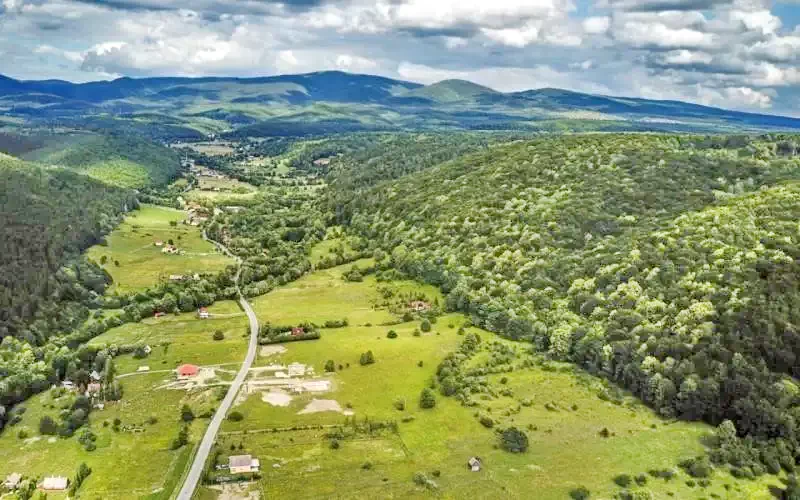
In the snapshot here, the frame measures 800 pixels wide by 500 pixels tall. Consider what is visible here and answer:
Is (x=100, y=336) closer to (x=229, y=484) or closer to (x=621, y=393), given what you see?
(x=229, y=484)

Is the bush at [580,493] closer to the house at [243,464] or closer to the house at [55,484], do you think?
the house at [243,464]

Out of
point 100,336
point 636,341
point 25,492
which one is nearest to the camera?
point 25,492

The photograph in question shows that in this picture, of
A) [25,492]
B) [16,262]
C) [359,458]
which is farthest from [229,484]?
[16,262]

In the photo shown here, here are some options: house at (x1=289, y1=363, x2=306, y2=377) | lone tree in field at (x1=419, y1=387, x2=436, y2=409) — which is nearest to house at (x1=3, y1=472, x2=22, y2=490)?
house at (x1=289, y1=363, x2=306, y2=377)

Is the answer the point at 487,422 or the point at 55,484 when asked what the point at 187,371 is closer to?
the point at 55,484

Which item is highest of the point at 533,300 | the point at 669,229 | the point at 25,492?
the point at 669,229

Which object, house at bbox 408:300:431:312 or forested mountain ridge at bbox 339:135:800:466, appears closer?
forested mountain ridge at bbox 339:135:800:466

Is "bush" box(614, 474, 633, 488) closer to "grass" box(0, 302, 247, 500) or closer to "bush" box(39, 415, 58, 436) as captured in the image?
"grass" box(0, 302, 247, 500)
